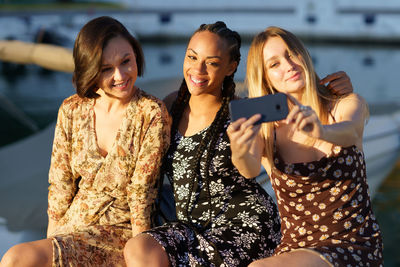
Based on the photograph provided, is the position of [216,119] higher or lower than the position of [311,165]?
higher

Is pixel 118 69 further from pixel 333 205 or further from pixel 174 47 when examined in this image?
pixel 174 47

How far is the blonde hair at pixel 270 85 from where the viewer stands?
157 centimetres

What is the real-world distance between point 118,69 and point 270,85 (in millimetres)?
533

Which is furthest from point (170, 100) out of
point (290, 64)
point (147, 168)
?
point (290, 64)

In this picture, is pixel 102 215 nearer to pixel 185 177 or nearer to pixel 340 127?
pixel 185 177

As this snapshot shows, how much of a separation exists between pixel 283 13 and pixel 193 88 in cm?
2902

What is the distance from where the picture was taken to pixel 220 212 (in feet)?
5.79

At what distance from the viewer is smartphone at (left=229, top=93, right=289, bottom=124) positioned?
131 centimetres

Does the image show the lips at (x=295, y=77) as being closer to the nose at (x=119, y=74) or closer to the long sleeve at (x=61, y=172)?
the nose at (x=119, y=74)

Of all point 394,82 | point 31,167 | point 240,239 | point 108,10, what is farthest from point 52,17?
point 240,239

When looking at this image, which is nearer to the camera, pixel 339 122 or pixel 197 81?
pixel 339 122

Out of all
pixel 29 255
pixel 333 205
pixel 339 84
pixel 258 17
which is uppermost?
pixel 258 17

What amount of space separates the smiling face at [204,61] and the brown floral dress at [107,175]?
0.53 ft

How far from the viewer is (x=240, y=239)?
5.54 feet
